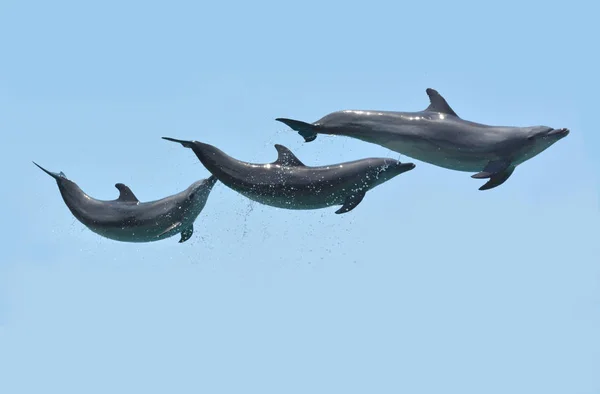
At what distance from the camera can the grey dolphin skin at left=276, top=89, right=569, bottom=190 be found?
23.1m

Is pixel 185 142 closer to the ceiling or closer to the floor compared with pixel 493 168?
closer to the ceiling

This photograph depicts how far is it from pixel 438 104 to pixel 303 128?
9.37ft

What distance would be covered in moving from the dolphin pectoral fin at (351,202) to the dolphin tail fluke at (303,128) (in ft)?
4.77

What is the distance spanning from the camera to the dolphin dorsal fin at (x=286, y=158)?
2400 centimetres

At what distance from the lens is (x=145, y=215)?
25.5 metres

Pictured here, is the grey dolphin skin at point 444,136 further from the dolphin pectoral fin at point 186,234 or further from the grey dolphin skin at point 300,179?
the dolphin pectoral fin at point 186,234

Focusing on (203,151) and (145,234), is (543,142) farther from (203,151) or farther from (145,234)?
(145,234)

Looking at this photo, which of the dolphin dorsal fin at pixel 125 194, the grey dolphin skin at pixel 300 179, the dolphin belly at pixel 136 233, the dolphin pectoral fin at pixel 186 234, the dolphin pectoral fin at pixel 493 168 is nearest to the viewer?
the dolphin pectoral fin at pixel 493 168

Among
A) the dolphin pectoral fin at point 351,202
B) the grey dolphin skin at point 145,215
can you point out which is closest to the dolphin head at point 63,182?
the grey dolphin skin at point 145,215

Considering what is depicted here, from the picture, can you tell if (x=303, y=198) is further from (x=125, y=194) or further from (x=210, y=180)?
(x=125, y=194)

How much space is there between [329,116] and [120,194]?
565 cm

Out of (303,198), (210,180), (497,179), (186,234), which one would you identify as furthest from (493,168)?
(186,234)

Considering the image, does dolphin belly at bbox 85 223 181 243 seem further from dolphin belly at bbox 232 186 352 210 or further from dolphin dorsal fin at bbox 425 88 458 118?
dolphin dorsal fin at bbox 425 88 458 118

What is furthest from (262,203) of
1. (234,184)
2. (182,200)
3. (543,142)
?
(543,142)
